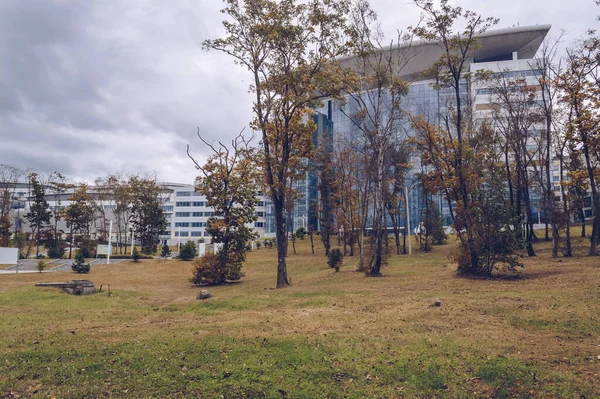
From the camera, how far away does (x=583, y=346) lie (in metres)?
8.01

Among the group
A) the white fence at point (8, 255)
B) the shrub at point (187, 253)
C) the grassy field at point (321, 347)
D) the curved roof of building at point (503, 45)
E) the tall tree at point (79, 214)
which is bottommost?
the grassy field at point (321, 347)

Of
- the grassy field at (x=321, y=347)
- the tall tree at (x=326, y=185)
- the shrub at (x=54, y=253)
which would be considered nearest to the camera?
the grassy field at (x=321, y=347)

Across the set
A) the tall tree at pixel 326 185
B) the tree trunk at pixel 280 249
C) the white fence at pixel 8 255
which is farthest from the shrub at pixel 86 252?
the tree trunk at pixel 280 249

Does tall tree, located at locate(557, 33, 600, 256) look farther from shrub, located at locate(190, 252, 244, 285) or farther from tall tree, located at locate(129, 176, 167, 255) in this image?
tall tree, located at locate(129, 176, 167, 255)

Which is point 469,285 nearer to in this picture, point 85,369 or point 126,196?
point 85,369

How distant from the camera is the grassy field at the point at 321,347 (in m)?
7.01

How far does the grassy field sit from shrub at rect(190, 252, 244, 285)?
32.4ft

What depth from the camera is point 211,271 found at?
974 inches

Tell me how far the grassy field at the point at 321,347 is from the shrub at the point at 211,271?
9875 millimetres

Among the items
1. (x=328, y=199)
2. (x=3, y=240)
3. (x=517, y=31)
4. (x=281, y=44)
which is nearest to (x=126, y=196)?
(x=3, y=240)

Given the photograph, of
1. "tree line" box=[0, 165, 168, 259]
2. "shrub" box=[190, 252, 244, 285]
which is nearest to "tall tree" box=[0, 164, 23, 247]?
"tree line" box=[0, 165, 168, 259]

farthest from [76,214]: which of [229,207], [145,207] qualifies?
[229,207]

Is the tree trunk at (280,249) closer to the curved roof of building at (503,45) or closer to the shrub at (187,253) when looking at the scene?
the shrub at (187,253)

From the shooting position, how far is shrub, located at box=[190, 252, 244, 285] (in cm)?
2478
